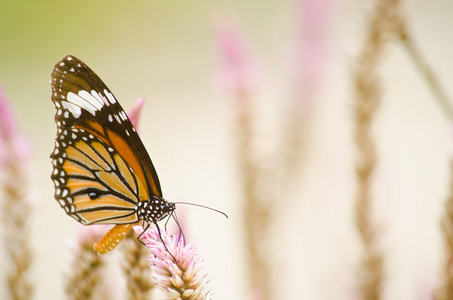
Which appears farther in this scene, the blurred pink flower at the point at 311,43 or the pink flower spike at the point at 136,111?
the blurred pink flower at the point at 311,43

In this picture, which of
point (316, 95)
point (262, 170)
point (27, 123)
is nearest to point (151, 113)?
point (27, 123)

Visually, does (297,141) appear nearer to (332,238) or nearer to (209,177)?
(332,238)

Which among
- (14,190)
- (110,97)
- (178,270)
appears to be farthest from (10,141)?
(178,270)

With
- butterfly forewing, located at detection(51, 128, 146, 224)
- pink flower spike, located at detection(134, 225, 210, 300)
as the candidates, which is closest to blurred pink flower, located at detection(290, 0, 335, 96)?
butterfly forewing, located at detection(51, 128, 146, 224)

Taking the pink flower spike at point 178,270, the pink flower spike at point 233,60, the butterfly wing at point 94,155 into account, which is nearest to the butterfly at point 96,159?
the butterfly wing at point 94,155

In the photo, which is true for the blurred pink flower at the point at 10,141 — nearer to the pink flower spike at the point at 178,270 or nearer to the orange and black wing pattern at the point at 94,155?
the orange and black wing pattern at the point at 94,155

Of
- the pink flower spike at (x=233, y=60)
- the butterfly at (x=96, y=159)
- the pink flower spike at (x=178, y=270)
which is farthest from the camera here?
the pink flower spike at (x=233, y=60)

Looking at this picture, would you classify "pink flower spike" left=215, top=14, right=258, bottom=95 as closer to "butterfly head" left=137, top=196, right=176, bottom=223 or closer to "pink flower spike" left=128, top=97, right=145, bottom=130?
"butterfly head" left=137, top=196, right=176, bottom=223
